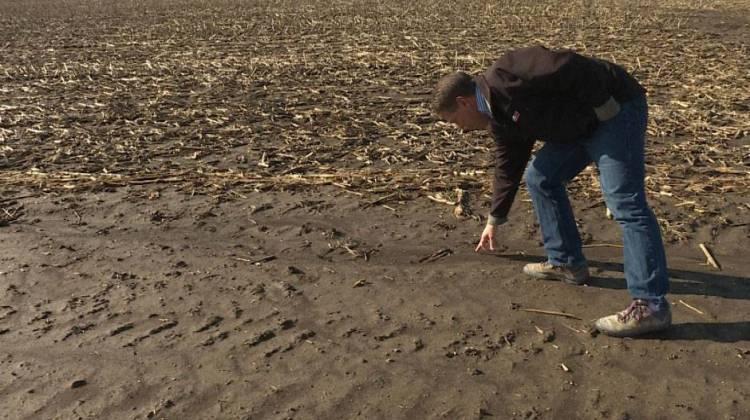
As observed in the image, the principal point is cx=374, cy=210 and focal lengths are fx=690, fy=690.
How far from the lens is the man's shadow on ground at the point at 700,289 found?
3.92 meters

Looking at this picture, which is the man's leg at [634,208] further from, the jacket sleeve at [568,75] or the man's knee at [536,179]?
the man's knee at [536,179]

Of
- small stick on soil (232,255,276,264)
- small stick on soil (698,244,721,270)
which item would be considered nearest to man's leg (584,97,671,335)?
small stick on soil (698,244,721,270)

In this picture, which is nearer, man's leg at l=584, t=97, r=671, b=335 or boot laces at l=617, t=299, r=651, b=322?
man's leg at l=584, t=97, r=671, b=335

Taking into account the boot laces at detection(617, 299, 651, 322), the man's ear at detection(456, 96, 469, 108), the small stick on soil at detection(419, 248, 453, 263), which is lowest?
the small stick on soil at detection(419, 248, 453, 263)

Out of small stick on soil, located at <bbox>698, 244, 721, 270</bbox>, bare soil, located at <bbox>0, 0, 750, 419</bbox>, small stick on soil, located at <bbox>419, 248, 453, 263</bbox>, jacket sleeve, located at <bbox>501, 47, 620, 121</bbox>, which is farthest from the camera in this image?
small stick on soil, located at <bbox>419, 248, 453, 263</bbox>

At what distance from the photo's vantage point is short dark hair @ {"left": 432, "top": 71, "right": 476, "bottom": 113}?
373cm

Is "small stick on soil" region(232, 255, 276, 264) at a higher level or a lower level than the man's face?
lower

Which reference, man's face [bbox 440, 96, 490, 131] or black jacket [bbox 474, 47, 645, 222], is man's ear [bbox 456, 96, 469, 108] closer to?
man's face [bbox 440, 96, 490, 131]

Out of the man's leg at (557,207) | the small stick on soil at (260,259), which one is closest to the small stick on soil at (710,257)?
the man's leg at (557,207)

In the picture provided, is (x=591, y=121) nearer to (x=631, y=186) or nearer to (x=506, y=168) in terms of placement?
(x=631, y=186)

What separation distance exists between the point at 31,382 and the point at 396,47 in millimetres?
11948

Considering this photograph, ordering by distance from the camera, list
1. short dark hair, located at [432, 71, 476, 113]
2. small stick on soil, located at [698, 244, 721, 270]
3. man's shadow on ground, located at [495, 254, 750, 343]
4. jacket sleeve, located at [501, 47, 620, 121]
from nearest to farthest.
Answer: jacket sleeve, located at [501, 47, 620, 121] → short dark hair, located at [432, 71, 476, 113] → man's shadow on ground, located at [495, 254, 750, 343] → small stick on soil, located at [698, 244, 721, 270]

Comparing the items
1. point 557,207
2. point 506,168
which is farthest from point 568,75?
point 557,207

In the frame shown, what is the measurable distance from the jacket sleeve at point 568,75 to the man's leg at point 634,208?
0.15 meters
